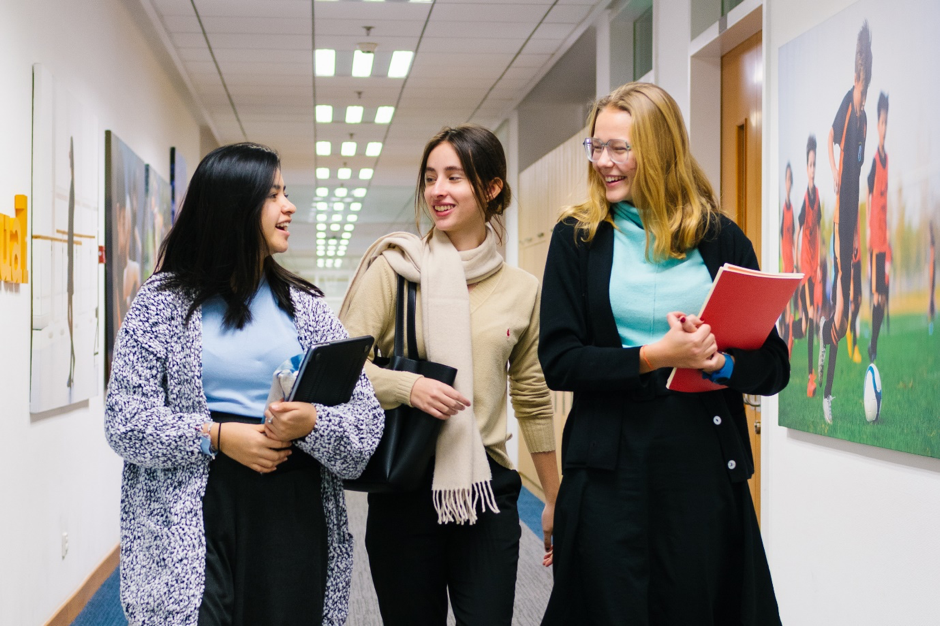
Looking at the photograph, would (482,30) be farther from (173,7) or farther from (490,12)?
(173,7)

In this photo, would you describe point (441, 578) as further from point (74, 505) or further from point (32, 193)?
point (74, 505)

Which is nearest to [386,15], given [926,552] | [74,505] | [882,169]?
[74,505]

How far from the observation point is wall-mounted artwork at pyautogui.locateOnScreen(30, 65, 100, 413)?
12.1ft

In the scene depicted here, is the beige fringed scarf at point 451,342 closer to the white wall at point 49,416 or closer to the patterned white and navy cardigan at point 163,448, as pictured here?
the patterned white and navy cardigan at point 163,448

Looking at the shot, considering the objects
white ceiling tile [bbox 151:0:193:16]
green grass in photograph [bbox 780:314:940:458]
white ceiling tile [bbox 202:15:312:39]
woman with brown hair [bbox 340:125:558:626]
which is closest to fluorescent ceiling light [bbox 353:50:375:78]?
white ceiling tile [bbox 202:15:312:39]

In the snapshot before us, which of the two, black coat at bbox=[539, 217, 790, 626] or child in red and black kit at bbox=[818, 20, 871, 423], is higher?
child in red and black kit at bbox=[818, 20, 871, 423]

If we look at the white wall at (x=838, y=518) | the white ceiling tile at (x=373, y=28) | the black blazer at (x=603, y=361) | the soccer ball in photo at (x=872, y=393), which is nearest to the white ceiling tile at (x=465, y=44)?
the white ceiling tile at (x=373, y=28)

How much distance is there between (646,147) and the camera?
5.49 feet

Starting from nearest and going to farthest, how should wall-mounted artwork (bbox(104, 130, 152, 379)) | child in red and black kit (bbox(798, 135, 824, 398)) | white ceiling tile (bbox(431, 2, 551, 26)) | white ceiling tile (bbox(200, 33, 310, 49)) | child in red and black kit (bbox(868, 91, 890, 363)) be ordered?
child in red and black kit (bbox(868, 91, 890, 363)) → child in red and black kit (bbox(798, 135, 824, 398)) → wall-mounted artwork (bbox(104, 130, 152, 379)) → white ceiling tile (bbox(431, 2, 551, 26)) → white ceiling tile (bbox(200, 33, 310, 49))

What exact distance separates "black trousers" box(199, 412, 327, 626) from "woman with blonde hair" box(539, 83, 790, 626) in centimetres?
47

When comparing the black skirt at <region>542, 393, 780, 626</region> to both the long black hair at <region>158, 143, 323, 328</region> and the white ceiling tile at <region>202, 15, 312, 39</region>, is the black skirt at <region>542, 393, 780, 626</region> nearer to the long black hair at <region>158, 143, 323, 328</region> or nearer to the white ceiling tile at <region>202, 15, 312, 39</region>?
the long black hair at <region>158, 143, 323, 328</region>

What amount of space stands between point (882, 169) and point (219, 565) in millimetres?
2209

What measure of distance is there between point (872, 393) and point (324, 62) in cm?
535

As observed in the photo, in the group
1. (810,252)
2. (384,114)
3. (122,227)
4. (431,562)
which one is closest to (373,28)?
(122,227)
